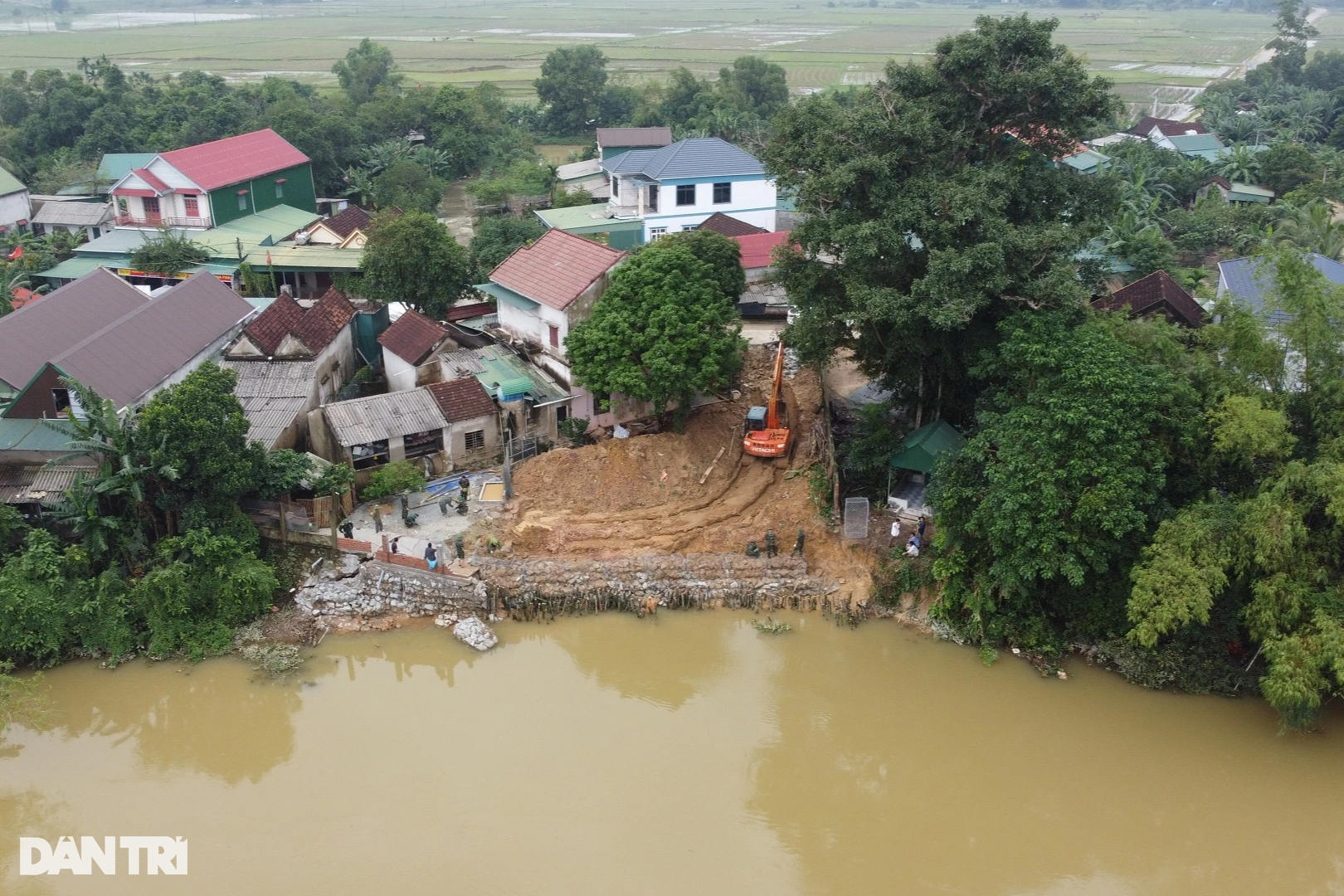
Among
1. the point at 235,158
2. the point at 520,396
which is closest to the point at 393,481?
the point at 520,396

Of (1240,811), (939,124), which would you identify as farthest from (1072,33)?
(1240,811)

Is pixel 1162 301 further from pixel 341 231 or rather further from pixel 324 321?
pixel 341 231

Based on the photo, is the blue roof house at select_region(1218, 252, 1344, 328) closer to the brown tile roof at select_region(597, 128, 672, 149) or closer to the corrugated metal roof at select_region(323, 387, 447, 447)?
the corrugated metal roof at select_region(323, 387, 447, 447)

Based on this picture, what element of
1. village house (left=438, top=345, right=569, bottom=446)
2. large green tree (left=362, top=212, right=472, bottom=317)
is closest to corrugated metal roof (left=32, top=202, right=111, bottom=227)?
large green tree (left=362, top=212, right=472, bottom=317)

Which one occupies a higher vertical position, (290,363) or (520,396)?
(290,363)

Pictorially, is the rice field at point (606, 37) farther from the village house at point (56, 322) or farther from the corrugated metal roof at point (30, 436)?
the corrugated metal roof at point (30, 436)

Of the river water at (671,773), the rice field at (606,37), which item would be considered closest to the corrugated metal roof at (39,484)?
the river water at (671,773)
